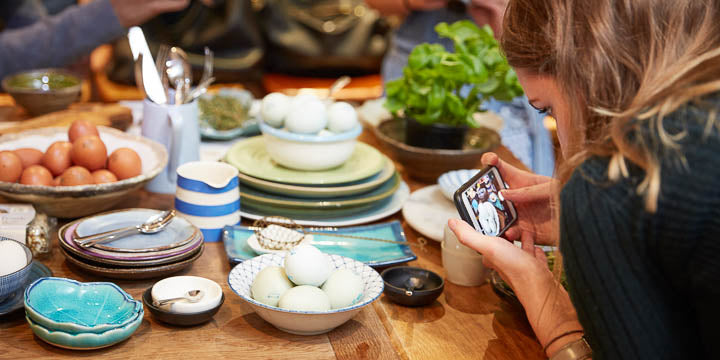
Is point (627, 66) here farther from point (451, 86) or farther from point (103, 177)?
point (103, 177)

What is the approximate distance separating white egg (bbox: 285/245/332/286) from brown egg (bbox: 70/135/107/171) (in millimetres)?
514

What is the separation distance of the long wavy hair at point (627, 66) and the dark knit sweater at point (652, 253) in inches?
0.7

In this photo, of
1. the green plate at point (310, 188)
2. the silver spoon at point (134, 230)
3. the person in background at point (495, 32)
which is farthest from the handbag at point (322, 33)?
the silver spoon at point (134, 230)

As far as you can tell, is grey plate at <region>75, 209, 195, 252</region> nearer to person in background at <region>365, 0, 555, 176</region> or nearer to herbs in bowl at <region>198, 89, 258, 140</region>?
herbs in bowl at <region>198, 89, 258, 140</region>

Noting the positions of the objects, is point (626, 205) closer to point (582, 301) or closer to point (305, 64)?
point (582, 301)

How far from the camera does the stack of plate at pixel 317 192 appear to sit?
4.33ft

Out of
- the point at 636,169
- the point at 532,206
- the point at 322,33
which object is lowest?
the point at 322,33

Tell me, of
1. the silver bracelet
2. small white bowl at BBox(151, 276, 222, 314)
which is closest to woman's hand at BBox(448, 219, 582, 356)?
the silver bracelet

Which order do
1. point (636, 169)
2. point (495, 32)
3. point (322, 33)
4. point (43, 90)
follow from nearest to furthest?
point (636, 169) < point (43, 90) < point (495, 32) < point (322, 33)

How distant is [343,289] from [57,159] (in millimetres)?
645

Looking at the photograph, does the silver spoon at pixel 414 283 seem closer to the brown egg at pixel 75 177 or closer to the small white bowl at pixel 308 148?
the small white bowl at pixel 308 148

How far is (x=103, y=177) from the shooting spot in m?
1.24

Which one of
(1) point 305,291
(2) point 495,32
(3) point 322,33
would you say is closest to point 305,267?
(1) point 305,291

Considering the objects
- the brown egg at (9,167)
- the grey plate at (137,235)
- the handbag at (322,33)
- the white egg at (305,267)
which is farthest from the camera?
the handbag at (322,33)
